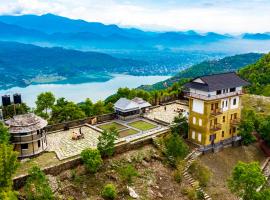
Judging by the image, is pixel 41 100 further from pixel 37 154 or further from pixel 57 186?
pixel 57 186

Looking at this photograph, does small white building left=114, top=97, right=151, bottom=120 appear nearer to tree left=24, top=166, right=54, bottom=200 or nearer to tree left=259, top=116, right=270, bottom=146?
tree left=259, top=116, right=270, bottom=146

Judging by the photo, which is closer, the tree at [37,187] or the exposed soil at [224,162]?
the tree at [37,187]

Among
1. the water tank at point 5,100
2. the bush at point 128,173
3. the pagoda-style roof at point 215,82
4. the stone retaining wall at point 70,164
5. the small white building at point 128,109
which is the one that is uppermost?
the pagoda-style roof at point 215,82

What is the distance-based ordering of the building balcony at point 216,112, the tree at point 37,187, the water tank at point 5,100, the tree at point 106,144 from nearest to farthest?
1. the tree at point 37,187
2. the tree at point 106,144
3. the water tank at point 5,100
4. the building balcony at point 216,112

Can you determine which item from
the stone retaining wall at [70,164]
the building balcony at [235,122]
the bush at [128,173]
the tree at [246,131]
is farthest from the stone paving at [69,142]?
the tree at [246,131]

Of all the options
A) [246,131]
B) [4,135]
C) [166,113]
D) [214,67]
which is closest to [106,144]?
[4,135]

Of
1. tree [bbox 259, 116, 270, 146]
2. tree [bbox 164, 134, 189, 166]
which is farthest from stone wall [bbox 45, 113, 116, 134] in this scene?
tree [bbox 259, 116, 270, 146]

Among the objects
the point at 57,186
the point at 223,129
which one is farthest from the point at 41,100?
the point at 223,129

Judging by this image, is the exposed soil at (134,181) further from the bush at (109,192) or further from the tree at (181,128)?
the tree at (181,128)
